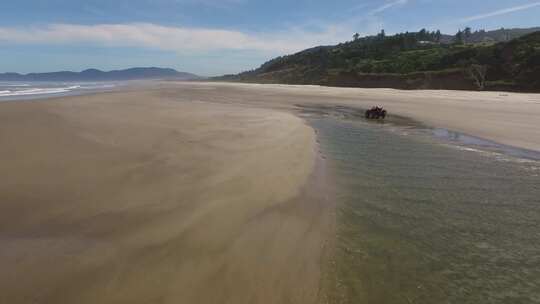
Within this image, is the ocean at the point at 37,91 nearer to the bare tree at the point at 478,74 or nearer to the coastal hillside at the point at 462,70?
the coastal hillside at the point at 462,70

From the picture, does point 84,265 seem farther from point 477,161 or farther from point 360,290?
point 477,161

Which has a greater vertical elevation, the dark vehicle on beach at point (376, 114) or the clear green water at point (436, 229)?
the dark vehicle on beach at point (376, 114)

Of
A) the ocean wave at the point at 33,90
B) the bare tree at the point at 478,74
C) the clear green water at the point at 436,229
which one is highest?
the bare tree at the point at 478,74

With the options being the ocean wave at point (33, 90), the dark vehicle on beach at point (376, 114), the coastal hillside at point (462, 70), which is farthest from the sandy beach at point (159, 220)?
the coastal hillside at point (462, 70)

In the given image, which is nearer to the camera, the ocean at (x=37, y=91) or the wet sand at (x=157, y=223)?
the wet sand at (x=157, y=223)

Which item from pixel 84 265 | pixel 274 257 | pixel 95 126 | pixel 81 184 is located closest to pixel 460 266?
pixel 274 257

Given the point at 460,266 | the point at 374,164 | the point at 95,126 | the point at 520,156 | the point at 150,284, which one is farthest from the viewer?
the point at 95,126

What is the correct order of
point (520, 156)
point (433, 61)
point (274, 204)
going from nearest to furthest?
point (274, 204)
point (520, 156)
point (433, 61)
